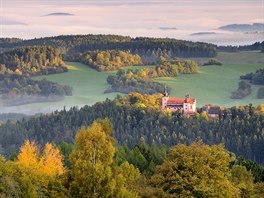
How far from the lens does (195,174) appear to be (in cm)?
9056

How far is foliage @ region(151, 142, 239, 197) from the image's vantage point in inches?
3514

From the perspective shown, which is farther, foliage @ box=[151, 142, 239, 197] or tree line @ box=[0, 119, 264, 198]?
foliage @ box=[151, 142, 239, 197]

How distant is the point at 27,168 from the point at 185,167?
16.6 metres

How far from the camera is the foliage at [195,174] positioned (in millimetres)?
89250

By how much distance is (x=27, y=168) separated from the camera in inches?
3563

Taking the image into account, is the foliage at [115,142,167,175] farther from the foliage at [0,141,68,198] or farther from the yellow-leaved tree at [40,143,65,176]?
the foliage at [0,141,68,198]

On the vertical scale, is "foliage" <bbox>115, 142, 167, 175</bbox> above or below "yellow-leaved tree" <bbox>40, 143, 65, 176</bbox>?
below

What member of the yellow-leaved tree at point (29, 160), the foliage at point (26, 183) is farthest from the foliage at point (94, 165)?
the yellow-leaved tree at point (29, 160)

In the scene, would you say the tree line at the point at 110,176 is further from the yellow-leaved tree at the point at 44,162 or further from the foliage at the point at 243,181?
the yellow-leaved tree at the point at 44,162

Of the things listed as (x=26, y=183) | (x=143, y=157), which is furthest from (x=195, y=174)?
(x=143, y=157)

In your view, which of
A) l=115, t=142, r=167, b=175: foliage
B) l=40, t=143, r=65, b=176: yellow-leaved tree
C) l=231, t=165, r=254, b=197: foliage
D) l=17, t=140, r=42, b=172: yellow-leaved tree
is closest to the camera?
l=17, t=140, r=42, b=172: yellow-leaved tree

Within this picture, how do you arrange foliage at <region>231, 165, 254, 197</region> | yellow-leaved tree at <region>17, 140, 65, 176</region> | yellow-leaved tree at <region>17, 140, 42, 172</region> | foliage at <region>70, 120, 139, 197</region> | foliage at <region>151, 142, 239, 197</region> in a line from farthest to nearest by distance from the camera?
foliage at <region>231, 165, 254, 197</region> < yellow-leaved tree at <region>17, 140, 65, 176</region> < yellow-leaved tree at <region>17, 140, 42, 172</region> < foliage at <region>151, 142, 239, 197</region> < foliage at <region>70, 120, 139, 197</region>

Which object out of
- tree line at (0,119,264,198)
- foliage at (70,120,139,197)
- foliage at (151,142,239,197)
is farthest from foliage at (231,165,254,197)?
foliage at (70,120,139,197)

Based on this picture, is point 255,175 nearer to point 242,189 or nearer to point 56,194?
point 242,189
